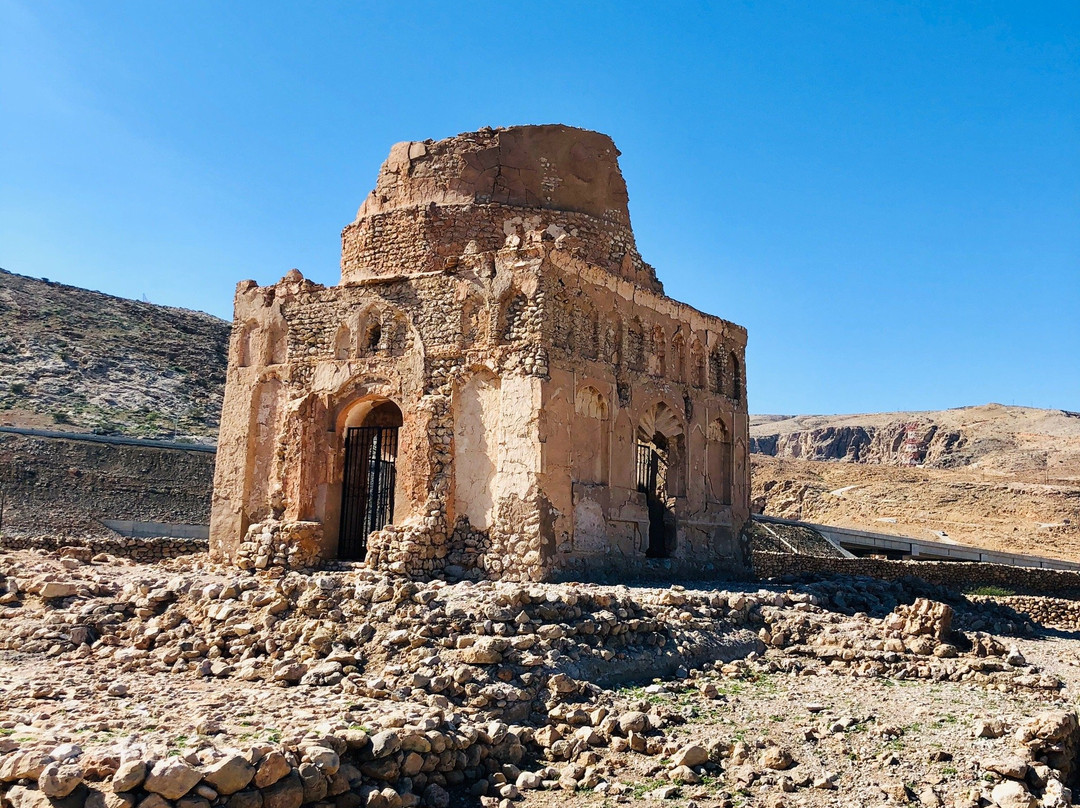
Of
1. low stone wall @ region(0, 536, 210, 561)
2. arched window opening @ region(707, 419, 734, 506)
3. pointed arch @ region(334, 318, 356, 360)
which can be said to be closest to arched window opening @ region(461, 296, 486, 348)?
pointed arch @ region(334, 318, 356, 360)

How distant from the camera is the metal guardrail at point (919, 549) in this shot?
32250 mm

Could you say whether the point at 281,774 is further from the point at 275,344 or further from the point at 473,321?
the point at 275,344

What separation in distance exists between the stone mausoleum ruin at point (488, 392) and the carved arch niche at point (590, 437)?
3cm

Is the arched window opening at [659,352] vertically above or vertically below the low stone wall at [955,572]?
above

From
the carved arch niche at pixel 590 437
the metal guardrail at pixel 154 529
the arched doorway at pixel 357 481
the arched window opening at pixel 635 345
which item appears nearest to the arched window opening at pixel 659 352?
the arched window opening at pixel 635 345

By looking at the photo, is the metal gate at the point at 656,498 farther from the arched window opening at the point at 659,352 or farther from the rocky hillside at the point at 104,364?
the rocky hillside at the point at 104,364

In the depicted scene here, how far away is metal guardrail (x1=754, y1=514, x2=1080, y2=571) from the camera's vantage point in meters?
32.2

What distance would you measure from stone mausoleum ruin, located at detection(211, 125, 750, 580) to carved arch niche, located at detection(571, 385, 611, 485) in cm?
3

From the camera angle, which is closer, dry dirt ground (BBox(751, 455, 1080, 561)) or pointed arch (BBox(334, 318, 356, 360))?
pointed arch (BBox(334, 318, 356, 360))

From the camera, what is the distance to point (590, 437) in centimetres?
1390

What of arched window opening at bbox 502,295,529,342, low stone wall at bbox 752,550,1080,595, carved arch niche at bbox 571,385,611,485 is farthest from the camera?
low stone wall at bbox 752,550,1080,595

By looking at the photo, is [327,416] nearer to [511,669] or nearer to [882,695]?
[511,669]

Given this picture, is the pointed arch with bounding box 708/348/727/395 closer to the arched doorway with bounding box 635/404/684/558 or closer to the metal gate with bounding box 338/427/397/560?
the arched doorway with bounding box 635/404/684/558

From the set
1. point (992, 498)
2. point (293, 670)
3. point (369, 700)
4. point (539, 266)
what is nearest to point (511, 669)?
point (369, 700)
